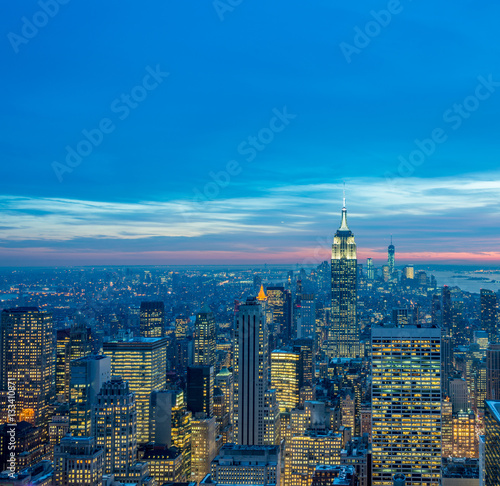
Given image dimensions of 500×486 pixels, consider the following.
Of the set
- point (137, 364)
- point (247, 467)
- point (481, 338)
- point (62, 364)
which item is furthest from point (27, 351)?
point (481, 338)

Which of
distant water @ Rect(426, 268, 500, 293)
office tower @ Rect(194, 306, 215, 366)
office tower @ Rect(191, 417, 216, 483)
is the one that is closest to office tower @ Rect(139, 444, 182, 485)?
office tower @ Rect(191, 417, 216, 483)

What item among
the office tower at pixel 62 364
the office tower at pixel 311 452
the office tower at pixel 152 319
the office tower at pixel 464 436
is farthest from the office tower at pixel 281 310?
the office tower at pixel 311 452

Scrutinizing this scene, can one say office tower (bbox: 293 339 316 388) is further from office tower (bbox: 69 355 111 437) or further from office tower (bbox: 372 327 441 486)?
office tower (bbox: 372 327 441 486)

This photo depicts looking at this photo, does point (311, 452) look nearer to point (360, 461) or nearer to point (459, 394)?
point (360, 461)

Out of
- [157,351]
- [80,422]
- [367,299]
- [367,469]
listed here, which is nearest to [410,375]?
[367,469]

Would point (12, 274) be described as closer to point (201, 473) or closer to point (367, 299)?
point (201, 473)
